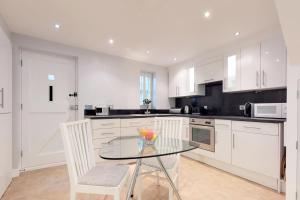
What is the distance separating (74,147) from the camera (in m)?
1.48

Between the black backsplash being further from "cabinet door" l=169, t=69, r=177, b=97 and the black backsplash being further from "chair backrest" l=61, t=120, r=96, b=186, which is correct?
"chair backrest" l=61, t=120, r=96, b=186

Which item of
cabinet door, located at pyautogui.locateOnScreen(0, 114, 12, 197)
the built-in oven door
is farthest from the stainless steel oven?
cabinet door, located at pyautogui.locateOnScreen(0, 114, 12, 197)

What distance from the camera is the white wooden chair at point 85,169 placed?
1.31m

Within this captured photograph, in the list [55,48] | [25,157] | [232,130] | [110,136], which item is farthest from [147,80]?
[25,157]

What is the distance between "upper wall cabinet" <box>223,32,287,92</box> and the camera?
237 centimetres

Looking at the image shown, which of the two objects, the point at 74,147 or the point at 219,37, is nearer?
the point at 74,147

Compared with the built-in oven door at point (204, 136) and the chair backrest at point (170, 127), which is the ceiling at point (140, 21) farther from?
the built-in oven door at point (204, 136)

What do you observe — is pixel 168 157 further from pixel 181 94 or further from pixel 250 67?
pixel 181 94

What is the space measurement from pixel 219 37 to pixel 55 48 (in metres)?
2.94

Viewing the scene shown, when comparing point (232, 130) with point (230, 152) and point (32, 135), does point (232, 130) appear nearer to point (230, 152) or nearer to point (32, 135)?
point (230, 152)

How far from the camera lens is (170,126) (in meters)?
2.22

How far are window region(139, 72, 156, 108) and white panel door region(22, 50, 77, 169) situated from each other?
1.75 meters

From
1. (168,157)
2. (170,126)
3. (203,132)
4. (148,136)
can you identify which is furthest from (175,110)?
(148,136)

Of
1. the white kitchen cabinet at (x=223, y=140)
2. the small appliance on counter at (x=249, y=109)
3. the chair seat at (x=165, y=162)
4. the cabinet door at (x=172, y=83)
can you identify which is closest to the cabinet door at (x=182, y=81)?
the cabinet door at (x=172, y=83)
